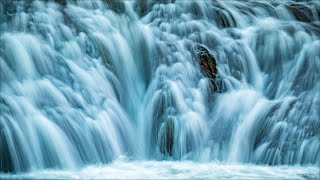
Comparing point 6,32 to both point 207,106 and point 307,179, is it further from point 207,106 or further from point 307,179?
point 307,179

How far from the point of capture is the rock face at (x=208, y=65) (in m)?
9.49

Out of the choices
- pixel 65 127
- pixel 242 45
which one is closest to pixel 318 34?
pixel 242 45

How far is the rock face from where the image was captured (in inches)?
374

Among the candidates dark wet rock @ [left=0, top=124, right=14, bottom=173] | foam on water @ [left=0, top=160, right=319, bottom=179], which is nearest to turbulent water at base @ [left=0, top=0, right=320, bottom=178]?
dark wet rock @ [left=0, top=124, right=14, bottom=173]

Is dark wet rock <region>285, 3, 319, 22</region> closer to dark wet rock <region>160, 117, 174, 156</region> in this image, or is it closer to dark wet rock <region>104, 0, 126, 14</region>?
dark wet rock <region>104, 0, 126, 14</region>

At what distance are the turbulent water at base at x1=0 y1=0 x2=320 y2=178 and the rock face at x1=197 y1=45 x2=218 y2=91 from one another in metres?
0.08

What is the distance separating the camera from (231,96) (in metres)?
9.27

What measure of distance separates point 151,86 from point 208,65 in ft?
3.34

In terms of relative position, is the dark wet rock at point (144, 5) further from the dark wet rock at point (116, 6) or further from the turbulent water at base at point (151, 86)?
the dark wet rock at point (116, 6)

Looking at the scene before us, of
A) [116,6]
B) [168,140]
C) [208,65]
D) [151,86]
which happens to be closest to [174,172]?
[168,140]

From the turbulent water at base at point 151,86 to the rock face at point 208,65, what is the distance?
0.08m

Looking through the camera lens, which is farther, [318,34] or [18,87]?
[318,34]

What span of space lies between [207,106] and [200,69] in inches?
29.5

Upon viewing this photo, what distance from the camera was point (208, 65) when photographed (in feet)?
31.8
